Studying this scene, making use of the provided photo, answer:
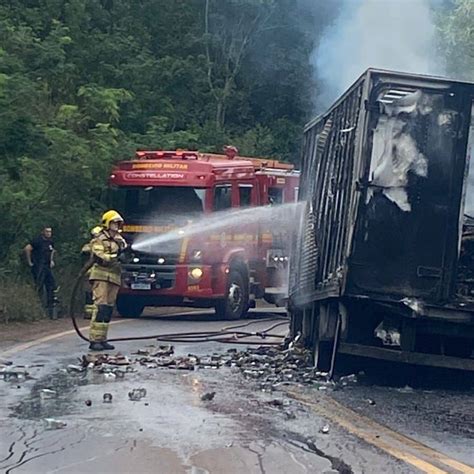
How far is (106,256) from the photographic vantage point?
1484 cm

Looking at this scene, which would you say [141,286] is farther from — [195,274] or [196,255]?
[196,255]

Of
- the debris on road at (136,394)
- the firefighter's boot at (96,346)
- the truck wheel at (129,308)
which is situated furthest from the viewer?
the truck wheel at (129,308)

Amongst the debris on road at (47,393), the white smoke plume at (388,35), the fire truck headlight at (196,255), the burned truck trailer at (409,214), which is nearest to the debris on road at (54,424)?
the debris on road at (47,393)

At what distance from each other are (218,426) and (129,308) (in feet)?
42.0

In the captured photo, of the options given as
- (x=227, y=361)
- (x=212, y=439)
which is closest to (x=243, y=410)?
(x=212, y=439)

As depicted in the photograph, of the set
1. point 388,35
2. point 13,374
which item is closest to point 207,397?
point 13,374

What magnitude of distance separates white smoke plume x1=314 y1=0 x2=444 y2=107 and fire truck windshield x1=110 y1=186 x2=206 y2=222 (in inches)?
270

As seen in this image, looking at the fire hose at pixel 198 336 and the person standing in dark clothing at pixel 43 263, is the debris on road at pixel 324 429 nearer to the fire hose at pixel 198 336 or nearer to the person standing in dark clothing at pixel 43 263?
the fire hose at pixel 198 336

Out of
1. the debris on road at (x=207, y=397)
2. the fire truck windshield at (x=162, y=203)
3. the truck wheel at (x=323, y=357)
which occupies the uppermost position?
the fire truck windshield at (x=162, y=203)

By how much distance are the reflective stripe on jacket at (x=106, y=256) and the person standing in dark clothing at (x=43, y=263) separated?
5.50m

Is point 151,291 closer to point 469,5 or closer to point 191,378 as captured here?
point 191,378

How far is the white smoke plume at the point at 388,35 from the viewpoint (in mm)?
26391

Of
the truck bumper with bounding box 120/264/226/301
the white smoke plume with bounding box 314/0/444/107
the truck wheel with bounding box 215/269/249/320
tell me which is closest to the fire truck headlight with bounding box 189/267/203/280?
the truck bumper with bounding box 120/264/226/301

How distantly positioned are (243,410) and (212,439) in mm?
1493
